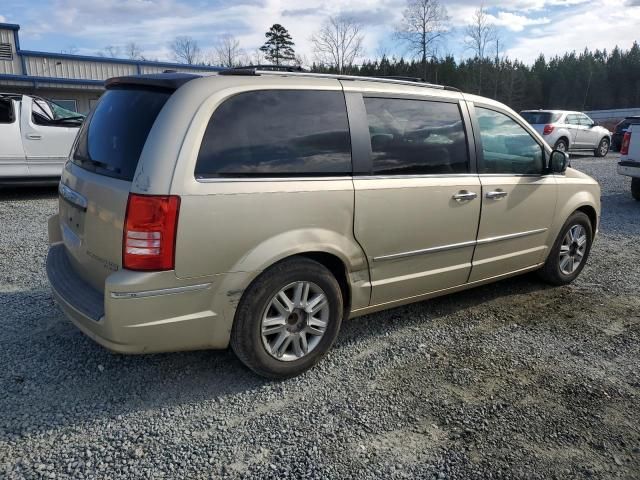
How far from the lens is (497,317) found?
445 centimetres

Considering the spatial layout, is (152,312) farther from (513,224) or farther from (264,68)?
(513,224)

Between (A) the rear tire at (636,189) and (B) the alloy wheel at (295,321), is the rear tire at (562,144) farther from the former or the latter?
(B) the alloy wheel at (295,321)

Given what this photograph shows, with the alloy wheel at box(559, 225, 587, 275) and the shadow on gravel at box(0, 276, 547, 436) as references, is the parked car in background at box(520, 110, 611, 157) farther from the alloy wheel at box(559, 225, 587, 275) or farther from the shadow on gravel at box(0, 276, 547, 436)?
the shadow on gravel at box(0, 276, 547, 436)

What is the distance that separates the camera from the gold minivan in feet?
9.17

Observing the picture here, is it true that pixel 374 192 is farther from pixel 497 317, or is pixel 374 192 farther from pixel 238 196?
pixel 497 317

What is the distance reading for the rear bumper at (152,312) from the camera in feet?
9.04

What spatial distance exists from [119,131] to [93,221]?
0.56m

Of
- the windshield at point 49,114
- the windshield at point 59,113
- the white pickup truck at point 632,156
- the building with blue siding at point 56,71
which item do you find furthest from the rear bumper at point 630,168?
the building with blue siding at point 56,71

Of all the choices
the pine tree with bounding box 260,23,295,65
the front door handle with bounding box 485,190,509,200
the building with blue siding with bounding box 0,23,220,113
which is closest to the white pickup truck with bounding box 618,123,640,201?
the front door handle with bounding box 485,190,509,200

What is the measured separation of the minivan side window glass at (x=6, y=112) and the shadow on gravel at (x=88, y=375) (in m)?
6.01

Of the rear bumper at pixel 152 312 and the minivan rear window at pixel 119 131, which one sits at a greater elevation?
the minivan rear window at pixel 119 131

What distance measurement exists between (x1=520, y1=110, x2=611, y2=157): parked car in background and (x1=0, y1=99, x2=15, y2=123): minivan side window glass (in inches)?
624

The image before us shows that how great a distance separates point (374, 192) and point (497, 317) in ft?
5.89

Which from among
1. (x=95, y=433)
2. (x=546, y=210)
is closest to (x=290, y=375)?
(x=95, y=433)
